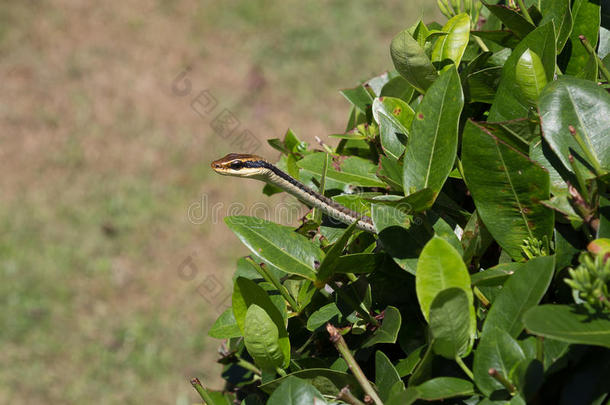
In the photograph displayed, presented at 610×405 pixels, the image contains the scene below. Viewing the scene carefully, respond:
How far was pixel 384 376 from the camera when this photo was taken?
1.31 m

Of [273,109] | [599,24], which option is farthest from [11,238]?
[599,24]

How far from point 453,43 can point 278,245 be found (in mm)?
719

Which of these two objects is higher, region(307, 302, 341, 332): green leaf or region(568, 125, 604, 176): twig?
Answer: region(307, 302, 341, 332): green leaf

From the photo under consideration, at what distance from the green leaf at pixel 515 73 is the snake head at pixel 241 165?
2.75ft

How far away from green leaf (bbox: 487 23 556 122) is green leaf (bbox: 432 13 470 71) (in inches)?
8.5

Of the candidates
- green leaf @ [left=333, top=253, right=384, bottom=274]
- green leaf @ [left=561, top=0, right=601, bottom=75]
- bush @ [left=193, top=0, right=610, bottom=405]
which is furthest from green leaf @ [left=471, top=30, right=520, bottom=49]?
green leaf @ [left=333, top=253, right=384, bottom=274]

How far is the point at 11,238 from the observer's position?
5.83 metres

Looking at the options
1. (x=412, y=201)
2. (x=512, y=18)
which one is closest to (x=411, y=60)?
(x=512, y=18)

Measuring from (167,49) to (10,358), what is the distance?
13.1 ft

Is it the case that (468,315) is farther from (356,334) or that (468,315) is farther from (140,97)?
(140,97)

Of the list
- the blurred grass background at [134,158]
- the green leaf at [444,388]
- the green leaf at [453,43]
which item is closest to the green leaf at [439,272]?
the green leaf at [444,388]

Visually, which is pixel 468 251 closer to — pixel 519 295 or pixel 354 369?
pixel 519 295

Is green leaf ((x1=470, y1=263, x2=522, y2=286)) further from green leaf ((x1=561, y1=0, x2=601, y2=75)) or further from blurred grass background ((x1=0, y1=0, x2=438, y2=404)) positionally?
blurred grass background ((x1=0, y1=0, x2=438, y2=404))

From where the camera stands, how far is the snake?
1.70 meters
